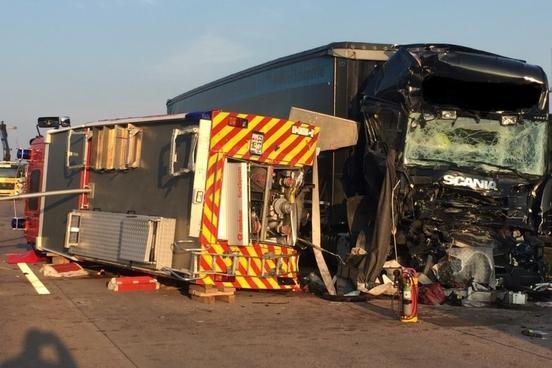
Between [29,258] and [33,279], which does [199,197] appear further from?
[29,258]

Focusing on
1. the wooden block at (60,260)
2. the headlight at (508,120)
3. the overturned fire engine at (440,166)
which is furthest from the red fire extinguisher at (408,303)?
the wooden block at (60,260)

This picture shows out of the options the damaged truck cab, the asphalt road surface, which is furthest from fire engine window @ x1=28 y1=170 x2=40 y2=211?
the damaged truck cab

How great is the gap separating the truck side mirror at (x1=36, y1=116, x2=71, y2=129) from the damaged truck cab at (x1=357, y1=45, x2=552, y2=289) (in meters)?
6.14

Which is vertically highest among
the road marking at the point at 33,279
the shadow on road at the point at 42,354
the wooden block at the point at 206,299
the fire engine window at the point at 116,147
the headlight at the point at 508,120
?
the headlight at the point at 508,120

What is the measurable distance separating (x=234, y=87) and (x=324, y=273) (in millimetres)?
5507

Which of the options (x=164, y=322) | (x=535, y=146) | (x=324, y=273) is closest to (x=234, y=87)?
(x=324, y=273)

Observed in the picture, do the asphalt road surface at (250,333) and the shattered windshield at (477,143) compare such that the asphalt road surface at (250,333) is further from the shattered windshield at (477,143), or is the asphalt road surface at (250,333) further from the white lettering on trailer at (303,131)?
the white lettering on trailer at (303,131)

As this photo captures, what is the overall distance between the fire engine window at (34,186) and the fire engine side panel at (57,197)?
1.72ft

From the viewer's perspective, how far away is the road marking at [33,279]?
979 centimetres

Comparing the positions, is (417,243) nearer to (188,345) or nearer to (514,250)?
(514,250)

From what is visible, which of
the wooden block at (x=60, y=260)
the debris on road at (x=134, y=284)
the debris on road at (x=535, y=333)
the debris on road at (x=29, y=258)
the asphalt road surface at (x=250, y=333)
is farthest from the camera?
the debris on road at (x=29, y=258)

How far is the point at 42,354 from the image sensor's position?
611cm

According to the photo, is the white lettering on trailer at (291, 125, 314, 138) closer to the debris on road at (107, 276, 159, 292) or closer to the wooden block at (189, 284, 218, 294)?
the wooden block at (189, 284, 218, 294)

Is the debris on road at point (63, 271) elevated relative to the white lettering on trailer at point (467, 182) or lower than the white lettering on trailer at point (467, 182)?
lower
